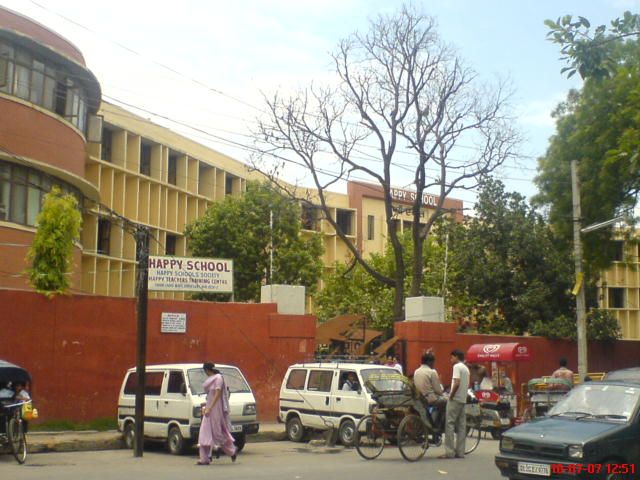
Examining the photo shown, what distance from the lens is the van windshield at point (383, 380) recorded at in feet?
59.4

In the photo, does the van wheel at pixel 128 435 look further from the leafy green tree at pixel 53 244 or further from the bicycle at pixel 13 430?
the leafy green tree at pixel 53 244

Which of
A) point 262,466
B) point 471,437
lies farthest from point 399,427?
point 471,437

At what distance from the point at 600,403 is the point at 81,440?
430 inches

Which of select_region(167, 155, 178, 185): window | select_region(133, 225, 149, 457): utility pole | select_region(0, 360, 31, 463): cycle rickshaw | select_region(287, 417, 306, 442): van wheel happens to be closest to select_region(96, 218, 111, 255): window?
select_region(167, 155, 178, 185): window

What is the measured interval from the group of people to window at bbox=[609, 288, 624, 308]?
4533 cm

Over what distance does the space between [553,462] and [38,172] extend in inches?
761

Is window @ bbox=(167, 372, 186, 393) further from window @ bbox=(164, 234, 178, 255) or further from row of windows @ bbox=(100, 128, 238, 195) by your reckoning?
window @ bbox=(164, 234, 178, 255)

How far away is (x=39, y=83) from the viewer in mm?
25250

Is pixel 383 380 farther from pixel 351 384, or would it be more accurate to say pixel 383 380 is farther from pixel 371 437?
pixel 371 437

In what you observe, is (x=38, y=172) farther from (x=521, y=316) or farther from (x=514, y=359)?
(x=521, y=316)

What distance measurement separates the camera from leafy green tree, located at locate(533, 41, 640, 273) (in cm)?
2720

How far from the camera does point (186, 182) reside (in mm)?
50812

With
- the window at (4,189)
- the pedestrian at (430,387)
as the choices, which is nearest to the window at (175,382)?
the pedestrian at (430,387)
